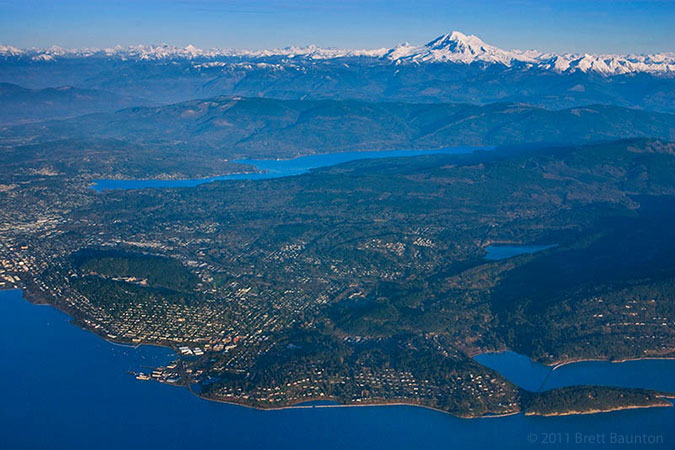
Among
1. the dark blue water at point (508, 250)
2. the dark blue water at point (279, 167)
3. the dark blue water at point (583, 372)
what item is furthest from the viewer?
the dark blue water at point (279, 167)

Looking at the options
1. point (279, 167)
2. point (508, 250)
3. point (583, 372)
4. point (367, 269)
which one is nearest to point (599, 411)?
point (583, 372)

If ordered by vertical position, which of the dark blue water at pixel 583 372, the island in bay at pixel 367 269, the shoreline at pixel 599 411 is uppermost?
the island in bay at pixel 367 269

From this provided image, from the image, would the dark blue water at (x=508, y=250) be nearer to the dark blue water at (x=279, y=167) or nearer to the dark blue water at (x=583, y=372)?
the dark blue water at (x=583, y=372)

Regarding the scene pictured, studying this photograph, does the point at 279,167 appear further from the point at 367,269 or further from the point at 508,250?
the point at 367,269

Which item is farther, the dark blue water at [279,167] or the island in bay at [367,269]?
the dark blue water at [279,167]

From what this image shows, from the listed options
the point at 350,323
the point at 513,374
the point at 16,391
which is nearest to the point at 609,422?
the point at 513,374

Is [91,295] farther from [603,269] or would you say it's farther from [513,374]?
[603,269]

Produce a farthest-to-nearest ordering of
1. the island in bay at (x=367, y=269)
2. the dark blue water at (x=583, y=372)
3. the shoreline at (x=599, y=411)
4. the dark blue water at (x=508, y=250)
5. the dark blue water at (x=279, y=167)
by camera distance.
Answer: the dark blue water at (x=279, y=167), the dark blue water at (x=508, y=250), the island in bay at (x=367, y=269), the dark blue water at (x=583, y=372), the shoreline at (x=599, y=411)

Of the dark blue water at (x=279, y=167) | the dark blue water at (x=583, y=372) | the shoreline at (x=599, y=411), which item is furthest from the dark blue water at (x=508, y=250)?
the dark blue water at (x=279, y=167)
